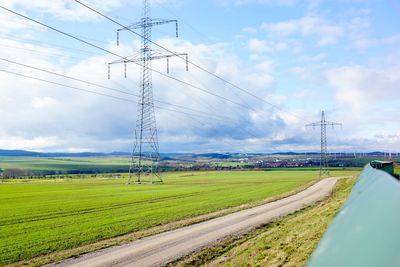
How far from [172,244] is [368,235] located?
21.9 meters

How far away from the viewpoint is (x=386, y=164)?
45.5ft

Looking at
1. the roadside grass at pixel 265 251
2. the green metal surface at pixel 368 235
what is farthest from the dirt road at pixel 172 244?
the green metal surface at pixel 368 235

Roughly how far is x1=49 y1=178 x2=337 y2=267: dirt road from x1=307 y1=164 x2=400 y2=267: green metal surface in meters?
17.0

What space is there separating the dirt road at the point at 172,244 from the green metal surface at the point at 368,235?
1703 centimetres

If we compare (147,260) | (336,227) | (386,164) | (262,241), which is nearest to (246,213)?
(262,241)

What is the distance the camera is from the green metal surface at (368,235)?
286cm

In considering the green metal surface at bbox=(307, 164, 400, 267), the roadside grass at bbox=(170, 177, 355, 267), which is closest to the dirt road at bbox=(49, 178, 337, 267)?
the roadside grass at bbox=(170, 177, 355, 267)

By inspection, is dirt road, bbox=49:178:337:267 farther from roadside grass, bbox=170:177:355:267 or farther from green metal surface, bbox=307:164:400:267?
green metal surface, bbox=307:164:400:267

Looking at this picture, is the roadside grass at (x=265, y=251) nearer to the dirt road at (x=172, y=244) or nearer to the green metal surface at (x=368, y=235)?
the dirt road at (x=172, y=244)

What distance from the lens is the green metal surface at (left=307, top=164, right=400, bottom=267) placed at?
2859 mm

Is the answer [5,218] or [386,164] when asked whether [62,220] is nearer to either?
[5,218]

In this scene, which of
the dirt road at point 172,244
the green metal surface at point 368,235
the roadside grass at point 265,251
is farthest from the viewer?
the dirt road at point 172,244

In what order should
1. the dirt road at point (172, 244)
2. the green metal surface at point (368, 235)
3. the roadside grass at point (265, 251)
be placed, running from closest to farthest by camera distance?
1. the green metal surface at point (368, 235)
2. the roadside grass at point (265, 251)
3. the dirt road at point (172, 244)

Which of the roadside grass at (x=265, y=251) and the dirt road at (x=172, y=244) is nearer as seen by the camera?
the roadside grass at (x=265, y=251)
